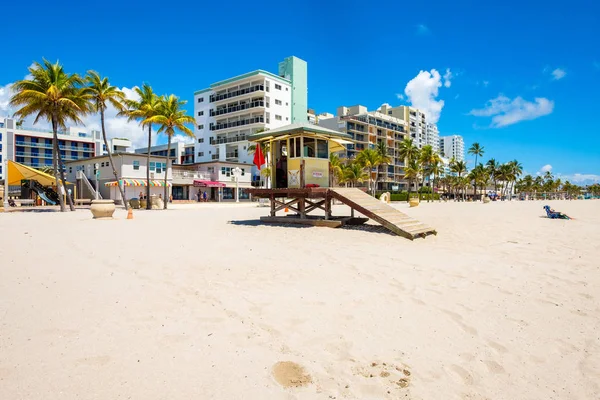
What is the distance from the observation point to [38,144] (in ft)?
285

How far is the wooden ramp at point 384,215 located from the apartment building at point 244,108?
4806cm

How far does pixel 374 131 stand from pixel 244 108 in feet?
131

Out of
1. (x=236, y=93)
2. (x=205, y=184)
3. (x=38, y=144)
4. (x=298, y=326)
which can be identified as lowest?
(x=298, y=326)

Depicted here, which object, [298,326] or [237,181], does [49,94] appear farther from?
[298,326]

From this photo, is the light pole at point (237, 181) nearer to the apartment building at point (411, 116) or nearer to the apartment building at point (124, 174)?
the apartment building at point (124, 174)

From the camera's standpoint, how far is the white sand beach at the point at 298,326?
304 centimetres

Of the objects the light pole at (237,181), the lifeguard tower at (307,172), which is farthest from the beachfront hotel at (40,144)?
the lifeguard tower at (307,172)

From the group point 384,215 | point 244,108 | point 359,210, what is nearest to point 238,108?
point 244,108

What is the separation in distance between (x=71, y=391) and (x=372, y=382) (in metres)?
2.45

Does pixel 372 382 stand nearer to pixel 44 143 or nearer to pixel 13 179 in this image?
pixel 13 179

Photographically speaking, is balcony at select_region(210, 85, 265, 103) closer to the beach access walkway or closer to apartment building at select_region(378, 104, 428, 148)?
the beach access walkway

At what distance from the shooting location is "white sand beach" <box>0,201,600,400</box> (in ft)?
9.98

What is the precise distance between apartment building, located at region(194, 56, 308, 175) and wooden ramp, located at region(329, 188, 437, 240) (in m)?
48.1

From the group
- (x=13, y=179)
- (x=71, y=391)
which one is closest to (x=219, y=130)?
→ (x=13, y=179)
